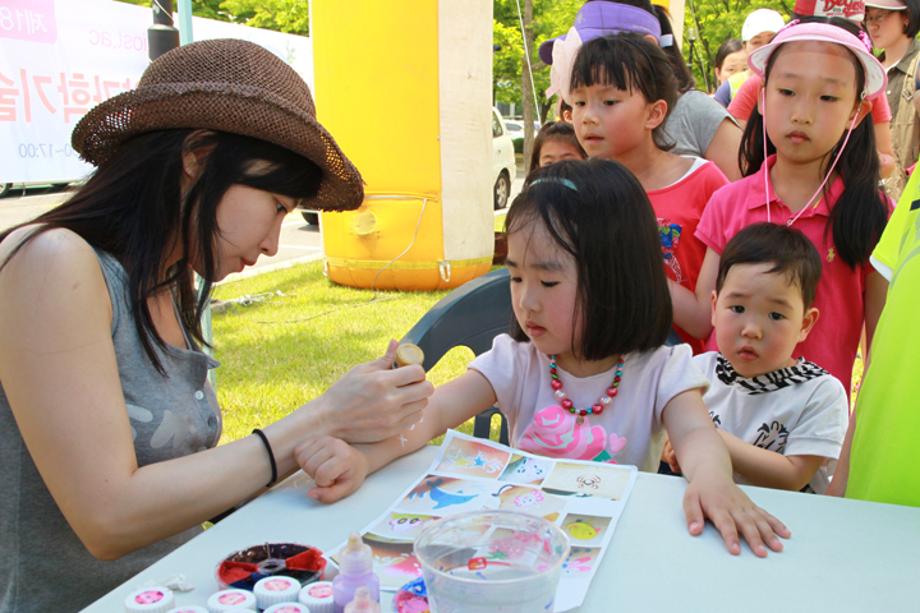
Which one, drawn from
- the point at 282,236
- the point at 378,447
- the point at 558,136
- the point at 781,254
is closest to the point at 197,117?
the point at 378,447

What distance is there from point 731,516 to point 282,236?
9.34 metres

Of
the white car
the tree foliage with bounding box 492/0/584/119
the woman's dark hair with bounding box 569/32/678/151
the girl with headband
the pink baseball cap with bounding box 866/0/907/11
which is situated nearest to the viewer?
the woman's dark hair with bounding box 569/32/678/151

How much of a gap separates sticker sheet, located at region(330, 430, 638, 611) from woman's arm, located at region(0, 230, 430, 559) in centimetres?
26

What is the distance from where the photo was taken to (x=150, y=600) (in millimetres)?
898

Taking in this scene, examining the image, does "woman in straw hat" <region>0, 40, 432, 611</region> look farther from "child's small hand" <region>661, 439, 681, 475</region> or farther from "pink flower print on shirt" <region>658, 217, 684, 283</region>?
"pink flower print on shirt" <region>658, 217, 684, 283</region>

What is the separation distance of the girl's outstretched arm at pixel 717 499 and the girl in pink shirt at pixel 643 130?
3.28 ft

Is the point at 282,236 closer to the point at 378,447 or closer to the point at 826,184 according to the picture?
the point at 826,184

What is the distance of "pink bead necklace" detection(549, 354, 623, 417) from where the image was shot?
5.25 feet

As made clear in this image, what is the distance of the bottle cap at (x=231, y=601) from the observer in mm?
879

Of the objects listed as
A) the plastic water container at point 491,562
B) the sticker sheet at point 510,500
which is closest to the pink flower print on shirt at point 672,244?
the sticker sheet at point 510,500

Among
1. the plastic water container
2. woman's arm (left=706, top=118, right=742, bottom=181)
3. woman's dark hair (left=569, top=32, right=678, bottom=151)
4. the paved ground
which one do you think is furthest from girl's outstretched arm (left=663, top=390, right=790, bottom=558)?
the paved ground

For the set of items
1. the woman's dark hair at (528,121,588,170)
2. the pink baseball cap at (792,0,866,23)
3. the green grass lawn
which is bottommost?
the green grass lawn

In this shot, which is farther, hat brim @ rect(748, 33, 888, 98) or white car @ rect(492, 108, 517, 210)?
white car @ rect(492, 108, 517, 210)

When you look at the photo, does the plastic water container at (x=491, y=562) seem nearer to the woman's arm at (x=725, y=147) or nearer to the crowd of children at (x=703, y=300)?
the crowd of children at (x=703, y=300)
